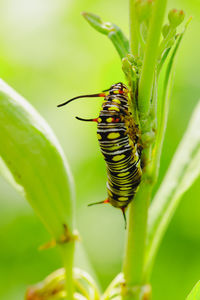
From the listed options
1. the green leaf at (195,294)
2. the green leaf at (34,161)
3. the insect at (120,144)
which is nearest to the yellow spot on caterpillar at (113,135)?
the insect at (120,144)

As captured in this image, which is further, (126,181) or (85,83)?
(85,83)

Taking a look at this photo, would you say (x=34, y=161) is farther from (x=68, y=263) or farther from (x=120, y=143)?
(x=68, y=263)

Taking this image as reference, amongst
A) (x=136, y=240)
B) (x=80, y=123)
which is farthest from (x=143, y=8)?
(x=80, y=123)

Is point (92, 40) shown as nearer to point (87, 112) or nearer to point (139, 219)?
point (87, 112)

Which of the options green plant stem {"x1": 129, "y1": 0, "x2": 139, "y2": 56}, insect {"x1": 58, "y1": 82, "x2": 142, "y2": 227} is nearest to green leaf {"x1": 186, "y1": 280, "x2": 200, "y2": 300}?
insect {"x1": 58, "y1": 82, "x2": 142, "y2": 227}

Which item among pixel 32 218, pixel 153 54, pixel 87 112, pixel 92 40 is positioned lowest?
pixel 32 218

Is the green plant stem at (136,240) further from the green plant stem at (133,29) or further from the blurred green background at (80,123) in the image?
the blurred green background at (80,123)

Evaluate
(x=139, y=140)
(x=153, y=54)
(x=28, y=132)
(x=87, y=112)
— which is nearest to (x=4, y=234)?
(x=87, y=112)
